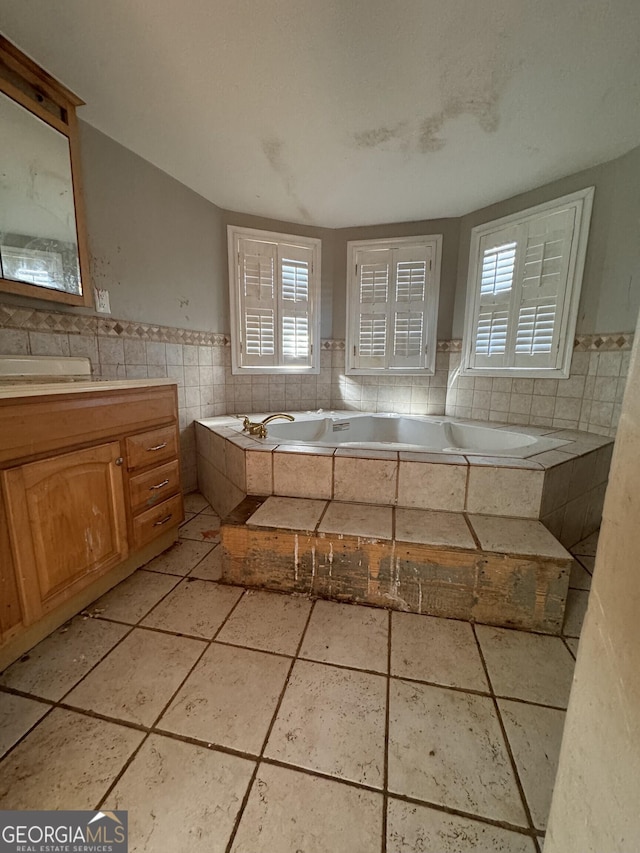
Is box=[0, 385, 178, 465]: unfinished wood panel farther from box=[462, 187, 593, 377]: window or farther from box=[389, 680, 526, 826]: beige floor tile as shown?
box=[462, 187, 593, 377]: window

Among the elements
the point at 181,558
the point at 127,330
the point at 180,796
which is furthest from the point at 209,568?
the point at 127,330

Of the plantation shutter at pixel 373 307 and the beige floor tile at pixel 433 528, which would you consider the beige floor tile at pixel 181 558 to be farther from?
the plantation shutter at pixel 373 307

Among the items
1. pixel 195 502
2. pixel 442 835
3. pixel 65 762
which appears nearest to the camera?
pixel 442 835

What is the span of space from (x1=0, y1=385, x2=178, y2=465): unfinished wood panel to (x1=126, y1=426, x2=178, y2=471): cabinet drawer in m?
0.04

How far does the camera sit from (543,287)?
87.7 inches

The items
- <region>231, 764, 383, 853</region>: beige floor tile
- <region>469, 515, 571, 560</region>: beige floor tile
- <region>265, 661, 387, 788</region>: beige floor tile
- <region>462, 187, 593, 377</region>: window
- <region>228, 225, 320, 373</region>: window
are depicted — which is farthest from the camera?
<region>228, 225, 320, 373</region>: window

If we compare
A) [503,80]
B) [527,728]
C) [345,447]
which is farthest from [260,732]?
[503,80]

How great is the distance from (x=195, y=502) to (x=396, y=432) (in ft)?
5.40

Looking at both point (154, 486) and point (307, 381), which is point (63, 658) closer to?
point (154, 486)

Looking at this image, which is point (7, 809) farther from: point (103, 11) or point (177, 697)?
point (103, 11)

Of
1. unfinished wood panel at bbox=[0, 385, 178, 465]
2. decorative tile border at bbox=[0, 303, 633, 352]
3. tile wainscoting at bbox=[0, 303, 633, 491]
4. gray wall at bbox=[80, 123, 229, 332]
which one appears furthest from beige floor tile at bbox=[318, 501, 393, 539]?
gray wall at bbox=[80, 123, 229, 332]

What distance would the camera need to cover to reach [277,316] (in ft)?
9.11

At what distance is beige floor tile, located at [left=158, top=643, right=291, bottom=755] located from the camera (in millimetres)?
824

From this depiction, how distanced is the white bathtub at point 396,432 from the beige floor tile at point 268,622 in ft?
3.33
